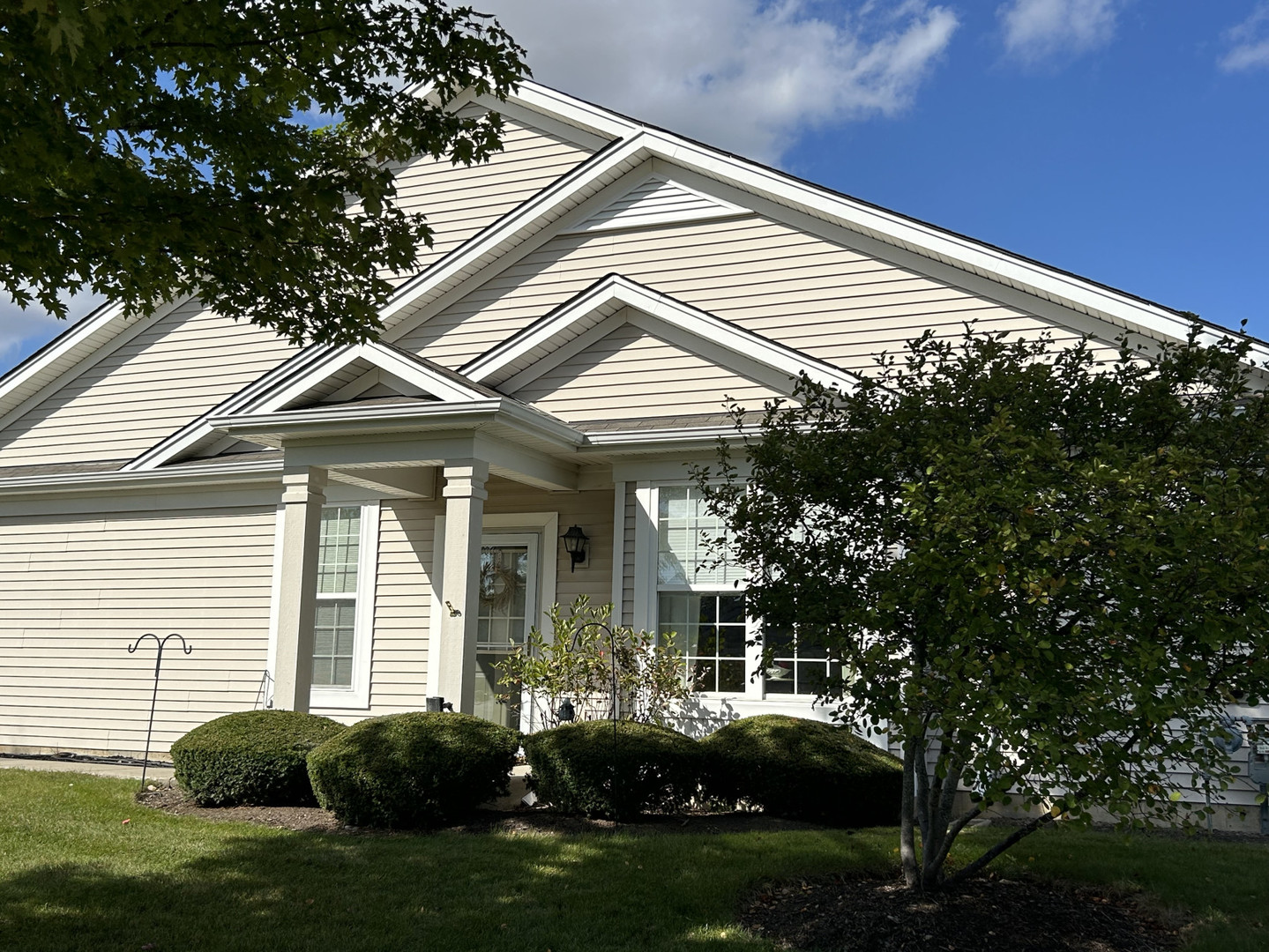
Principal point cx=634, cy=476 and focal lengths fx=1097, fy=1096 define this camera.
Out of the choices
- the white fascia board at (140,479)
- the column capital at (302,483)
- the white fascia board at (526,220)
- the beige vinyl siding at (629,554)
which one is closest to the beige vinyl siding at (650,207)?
the white fascia board at (526,220)

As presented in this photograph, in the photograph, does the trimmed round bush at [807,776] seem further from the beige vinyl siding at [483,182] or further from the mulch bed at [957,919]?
the beige vinyl siding at [483,182]

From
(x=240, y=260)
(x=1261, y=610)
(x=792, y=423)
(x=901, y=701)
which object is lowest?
(x=901, y=701)

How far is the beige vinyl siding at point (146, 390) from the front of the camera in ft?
49.8

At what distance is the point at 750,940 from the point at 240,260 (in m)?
5.32

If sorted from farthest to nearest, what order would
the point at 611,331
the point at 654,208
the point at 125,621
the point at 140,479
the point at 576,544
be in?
the point at 125,621, the point at 140,479, the point at 654,208, the point at 611,331, the point at 576,544

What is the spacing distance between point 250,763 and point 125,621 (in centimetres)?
592

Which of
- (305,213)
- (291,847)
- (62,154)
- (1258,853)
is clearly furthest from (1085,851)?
(62,154)

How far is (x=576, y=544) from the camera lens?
11.9 metres

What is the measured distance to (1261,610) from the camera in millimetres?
4980

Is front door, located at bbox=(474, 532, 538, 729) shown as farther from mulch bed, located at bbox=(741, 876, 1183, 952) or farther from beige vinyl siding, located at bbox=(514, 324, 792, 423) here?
mulch bed, located at bbox=(741, 876, 1183, 952)

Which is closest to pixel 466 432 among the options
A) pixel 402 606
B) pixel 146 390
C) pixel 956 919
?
pixel 402 606

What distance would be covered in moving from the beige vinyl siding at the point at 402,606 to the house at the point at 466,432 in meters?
0.03

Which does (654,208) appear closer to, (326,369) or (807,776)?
(326,369)

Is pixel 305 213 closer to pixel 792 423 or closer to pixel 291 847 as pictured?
pixel 792 423
